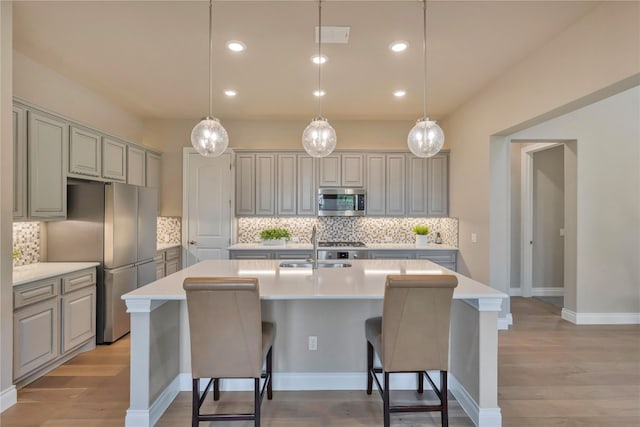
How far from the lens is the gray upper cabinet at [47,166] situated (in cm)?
283

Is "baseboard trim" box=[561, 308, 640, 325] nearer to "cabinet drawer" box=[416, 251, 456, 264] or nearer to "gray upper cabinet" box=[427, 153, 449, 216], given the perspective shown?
"cabinet drawer" box=[416, 251, 456, 264]

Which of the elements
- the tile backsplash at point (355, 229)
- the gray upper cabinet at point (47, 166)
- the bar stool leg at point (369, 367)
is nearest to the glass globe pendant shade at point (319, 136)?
the bar stool leg at point (369, 367)

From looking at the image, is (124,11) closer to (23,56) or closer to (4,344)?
(23,56)

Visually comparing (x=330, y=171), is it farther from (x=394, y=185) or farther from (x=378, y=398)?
(x=378, y=398)

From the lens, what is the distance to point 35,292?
2648 mm

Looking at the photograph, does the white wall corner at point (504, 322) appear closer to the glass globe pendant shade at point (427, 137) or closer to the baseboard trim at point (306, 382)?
the baseboard trim at point (306, 382)

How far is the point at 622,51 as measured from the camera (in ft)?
7.07

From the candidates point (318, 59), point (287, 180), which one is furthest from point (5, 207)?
point (287, 180)

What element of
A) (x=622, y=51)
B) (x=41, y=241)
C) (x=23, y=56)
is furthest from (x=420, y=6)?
(x=41, y=241)

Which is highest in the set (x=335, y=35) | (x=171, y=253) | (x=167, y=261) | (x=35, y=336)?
(x=335, y=35)

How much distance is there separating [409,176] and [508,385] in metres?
3.14

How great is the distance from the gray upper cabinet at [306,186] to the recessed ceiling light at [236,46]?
2.19 metres

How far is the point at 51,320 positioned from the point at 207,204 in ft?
8.16

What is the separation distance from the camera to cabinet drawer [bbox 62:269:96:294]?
9.78 ft
